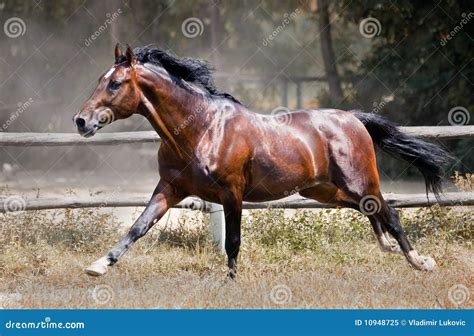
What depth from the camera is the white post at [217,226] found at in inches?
284

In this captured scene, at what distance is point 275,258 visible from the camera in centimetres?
666

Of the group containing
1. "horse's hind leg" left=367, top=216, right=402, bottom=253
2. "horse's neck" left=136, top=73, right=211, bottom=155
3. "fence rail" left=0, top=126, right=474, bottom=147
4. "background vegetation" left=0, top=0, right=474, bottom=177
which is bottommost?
"background vegetation" left=0, top=0, right=474, bottom=177

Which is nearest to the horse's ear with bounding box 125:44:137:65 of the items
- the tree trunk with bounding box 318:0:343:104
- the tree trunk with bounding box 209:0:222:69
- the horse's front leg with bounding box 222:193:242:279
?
the horse's front leg with bounding box 222:193:242:279

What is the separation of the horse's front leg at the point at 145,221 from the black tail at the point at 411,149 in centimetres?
190

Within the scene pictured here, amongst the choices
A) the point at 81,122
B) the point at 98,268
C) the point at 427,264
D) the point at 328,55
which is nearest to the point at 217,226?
the point at 427,264

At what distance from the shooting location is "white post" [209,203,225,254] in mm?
7211

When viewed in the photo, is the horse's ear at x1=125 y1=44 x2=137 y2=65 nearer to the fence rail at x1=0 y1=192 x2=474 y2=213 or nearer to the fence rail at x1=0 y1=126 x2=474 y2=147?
the fence rail at x1=0 y1=126 x2=474 y2=147

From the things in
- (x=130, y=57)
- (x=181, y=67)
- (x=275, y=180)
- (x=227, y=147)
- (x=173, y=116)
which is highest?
(x=130, y=57)

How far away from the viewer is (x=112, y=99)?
18.5 feet

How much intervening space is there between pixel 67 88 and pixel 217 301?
12443 mm

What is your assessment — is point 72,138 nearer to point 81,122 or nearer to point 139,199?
point 139,199

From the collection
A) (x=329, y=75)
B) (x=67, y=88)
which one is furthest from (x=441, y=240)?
(x=67, y=88)

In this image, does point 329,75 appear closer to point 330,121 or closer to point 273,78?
point 273,78

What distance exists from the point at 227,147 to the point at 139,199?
1.75 meters
